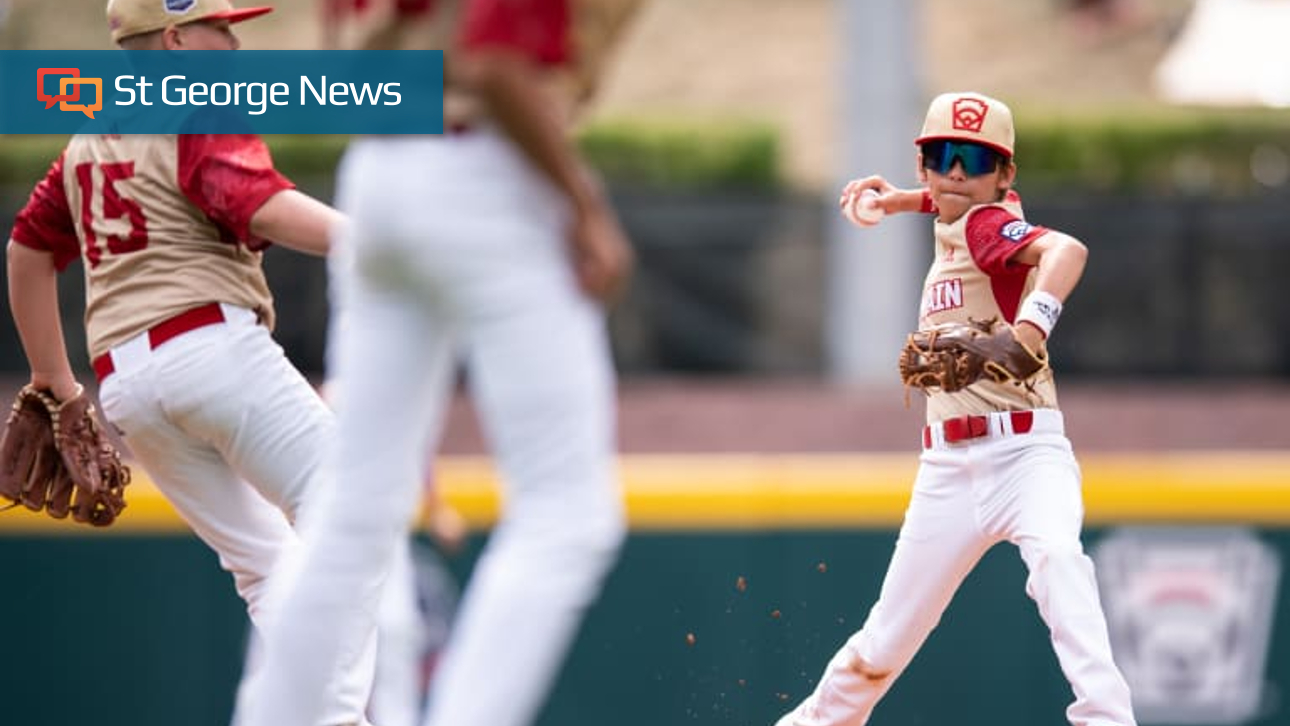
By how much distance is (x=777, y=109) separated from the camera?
20953mm

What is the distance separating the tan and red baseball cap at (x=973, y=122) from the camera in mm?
4047

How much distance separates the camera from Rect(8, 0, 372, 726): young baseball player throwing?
13.0 feet

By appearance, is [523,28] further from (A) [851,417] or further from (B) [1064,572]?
(A) [851,417]

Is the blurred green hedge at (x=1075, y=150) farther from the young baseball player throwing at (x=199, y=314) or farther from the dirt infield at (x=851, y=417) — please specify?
the young baseball player throwing at (x=199, y=314)

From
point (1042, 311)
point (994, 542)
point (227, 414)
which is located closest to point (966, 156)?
point (1042, 311)

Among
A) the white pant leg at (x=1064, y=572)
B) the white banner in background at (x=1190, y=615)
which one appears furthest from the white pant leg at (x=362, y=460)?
the white banner in background at (x=1190, y=615)

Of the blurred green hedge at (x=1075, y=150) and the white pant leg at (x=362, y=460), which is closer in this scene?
the white pant leg at (x=362, y=460)

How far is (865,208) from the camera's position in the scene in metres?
4.30

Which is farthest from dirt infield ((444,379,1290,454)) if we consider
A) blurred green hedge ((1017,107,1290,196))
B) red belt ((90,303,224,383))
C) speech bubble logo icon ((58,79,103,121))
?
red belt ((90,303,224,383))

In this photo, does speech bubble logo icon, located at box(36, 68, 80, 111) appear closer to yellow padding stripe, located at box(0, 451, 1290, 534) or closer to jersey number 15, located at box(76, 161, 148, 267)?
yellow padding stripe, located at box(0, 451, 1290, 534)

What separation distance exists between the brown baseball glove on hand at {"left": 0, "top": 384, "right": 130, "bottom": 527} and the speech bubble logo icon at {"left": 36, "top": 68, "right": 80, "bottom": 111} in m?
1.59

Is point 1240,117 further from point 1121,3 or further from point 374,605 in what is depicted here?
point 374,605

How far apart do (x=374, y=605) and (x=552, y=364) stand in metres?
0.94

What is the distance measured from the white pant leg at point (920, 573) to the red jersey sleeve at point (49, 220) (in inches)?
77.8
